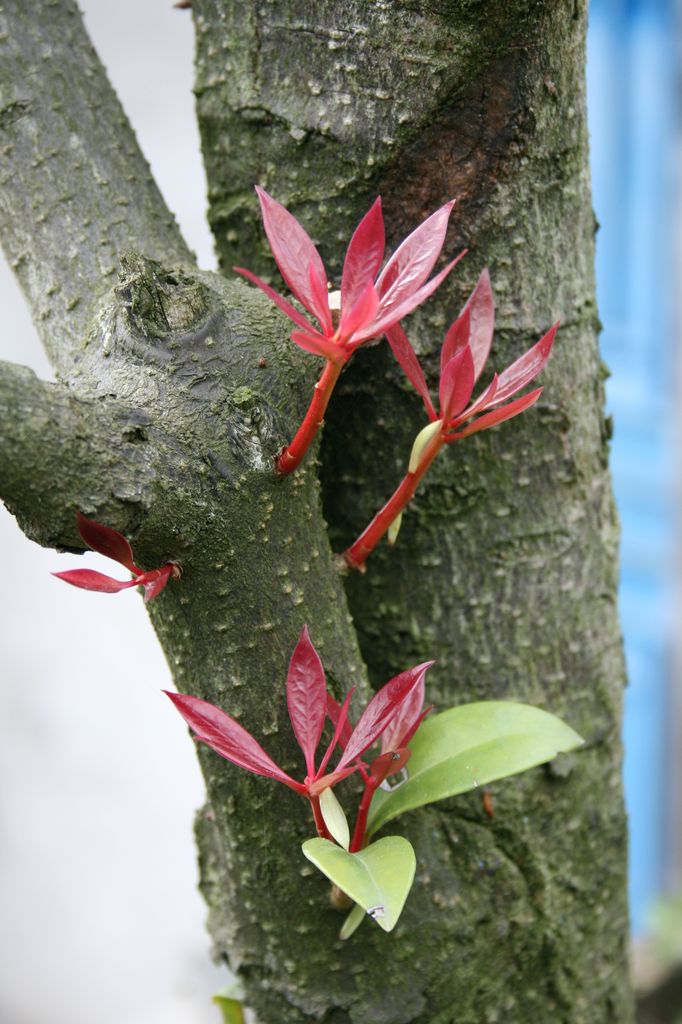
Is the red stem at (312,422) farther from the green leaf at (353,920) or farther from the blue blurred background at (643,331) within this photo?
the blue blurred background at (643,331)

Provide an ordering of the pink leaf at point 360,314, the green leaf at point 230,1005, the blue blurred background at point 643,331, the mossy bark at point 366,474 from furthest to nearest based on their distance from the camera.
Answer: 1. the blue blurred background at point 643,331
2. the green leaf at point 230,1005
3. the mossy bark at point 366,474
4. the pink leaf at point 360,314

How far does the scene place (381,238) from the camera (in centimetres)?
46

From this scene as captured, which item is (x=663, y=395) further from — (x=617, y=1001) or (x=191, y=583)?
(x=191, y=583)

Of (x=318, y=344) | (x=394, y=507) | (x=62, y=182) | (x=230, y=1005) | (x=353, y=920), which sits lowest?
(x=230, y=1005)

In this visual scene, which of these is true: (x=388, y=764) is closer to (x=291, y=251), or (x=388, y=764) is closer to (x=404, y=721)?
(x=404, y=721)

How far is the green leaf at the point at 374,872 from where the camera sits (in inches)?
17.8

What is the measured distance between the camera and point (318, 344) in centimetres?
45

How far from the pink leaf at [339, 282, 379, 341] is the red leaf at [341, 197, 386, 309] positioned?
13 mm

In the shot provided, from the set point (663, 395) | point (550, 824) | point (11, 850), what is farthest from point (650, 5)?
point (11, 850)

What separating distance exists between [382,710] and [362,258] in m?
0.24

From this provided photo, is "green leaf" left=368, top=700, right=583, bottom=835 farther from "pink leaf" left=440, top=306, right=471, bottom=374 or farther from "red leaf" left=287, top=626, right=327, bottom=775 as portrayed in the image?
"pink leaf" left=440, top=306, right=471, bottom=374

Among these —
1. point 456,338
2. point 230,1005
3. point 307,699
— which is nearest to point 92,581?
point 307,699

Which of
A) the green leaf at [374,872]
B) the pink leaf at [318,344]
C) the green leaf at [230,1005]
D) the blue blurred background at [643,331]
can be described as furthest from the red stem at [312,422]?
the blue blurred background at [643,331]

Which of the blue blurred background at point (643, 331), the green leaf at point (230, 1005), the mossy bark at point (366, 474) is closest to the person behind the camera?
the mossy bark at point (366, 474)
